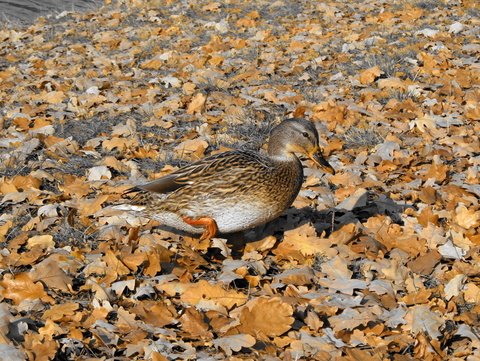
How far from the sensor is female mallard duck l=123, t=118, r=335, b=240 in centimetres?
371

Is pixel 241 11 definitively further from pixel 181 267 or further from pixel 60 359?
pixel 60 359

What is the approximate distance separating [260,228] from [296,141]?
0.81 meters

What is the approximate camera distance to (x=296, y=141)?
156 inches

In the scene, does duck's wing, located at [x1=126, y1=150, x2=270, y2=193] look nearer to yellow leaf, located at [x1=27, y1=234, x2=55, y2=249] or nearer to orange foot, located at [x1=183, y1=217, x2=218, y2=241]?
orange foot, located at [x1=183, y1=217, x2=218, y2=241]

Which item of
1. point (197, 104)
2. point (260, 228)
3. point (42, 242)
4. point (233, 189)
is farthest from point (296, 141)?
point (197, 104)

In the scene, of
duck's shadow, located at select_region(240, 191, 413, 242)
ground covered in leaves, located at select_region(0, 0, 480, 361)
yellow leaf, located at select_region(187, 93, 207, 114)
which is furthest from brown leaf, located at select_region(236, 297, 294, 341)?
yellow leaf, located at select_region(187, 93, 207, 114)

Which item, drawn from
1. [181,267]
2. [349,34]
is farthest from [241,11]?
[181,267]

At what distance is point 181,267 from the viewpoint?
3.70m

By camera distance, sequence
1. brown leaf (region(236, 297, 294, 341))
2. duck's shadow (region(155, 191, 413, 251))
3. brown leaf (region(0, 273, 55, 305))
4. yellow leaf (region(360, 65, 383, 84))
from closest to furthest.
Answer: brown leaf (region(236, 297, 294, 341)) < brown leaf (region(0, 273, 55, 305)) < duck's shadow (region(155, 191, 413, 251)) < yellow leaf (region(360, 65, 383, 84))

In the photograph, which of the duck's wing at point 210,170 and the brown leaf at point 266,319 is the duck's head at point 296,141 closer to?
the duck's wing at point 210,170

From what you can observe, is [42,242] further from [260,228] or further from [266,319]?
[266,319]

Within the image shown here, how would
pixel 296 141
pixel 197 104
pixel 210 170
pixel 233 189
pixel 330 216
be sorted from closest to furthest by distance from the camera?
pixel 233 189
pixel 210 170
pixel 296 141
pixel 330 216
pixel 197 104

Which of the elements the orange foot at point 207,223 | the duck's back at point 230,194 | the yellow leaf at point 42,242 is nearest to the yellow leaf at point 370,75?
the duck's back at point 230,194

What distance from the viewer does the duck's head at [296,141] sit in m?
3.95
